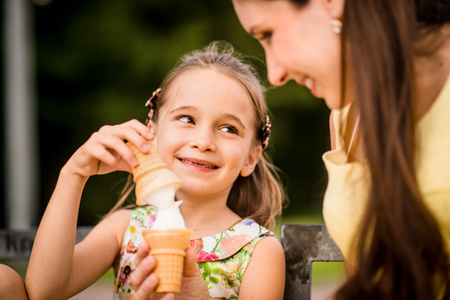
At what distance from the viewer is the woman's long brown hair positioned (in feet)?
4.65

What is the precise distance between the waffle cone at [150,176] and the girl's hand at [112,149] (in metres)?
0.02

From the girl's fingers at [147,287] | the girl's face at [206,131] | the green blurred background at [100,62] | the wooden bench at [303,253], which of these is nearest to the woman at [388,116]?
the wooden bench at [303,253]

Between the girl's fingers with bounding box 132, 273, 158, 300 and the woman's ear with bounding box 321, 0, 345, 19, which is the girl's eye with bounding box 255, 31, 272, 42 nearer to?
the woman's ear with bounding box 321, 0, 345, 19

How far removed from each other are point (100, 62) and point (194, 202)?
5.72m

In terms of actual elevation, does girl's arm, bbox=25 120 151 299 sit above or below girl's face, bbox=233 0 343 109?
below

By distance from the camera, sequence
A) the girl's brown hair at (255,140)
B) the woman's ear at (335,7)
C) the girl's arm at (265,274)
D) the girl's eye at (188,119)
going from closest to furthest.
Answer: the woman's ear at (335,7)
the girl's arm at (265,274)
the girl's eye at (188,119)
the girl's brown hair at (255,140)

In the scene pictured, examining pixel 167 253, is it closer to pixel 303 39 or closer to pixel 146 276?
pixel 146 276

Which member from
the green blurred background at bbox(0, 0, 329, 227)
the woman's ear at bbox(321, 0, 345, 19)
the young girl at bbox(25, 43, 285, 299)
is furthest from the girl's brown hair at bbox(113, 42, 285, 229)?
the green blurred background at bbox(0, 0, 329, 227)

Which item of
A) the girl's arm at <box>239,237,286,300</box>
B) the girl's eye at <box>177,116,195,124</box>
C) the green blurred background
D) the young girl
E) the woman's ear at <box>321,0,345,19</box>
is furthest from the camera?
the green blurred background

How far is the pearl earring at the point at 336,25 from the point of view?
1611 mm

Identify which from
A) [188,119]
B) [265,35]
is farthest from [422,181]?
[188,119]

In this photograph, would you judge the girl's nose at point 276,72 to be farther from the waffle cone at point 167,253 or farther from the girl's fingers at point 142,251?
the girl's fingers at point 142,251

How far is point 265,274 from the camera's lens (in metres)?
2.21

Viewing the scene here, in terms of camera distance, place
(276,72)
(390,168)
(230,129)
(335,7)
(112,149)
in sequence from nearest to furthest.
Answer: (390,168) < (335,7) < (276,72) < (112,149) < (230,129)
